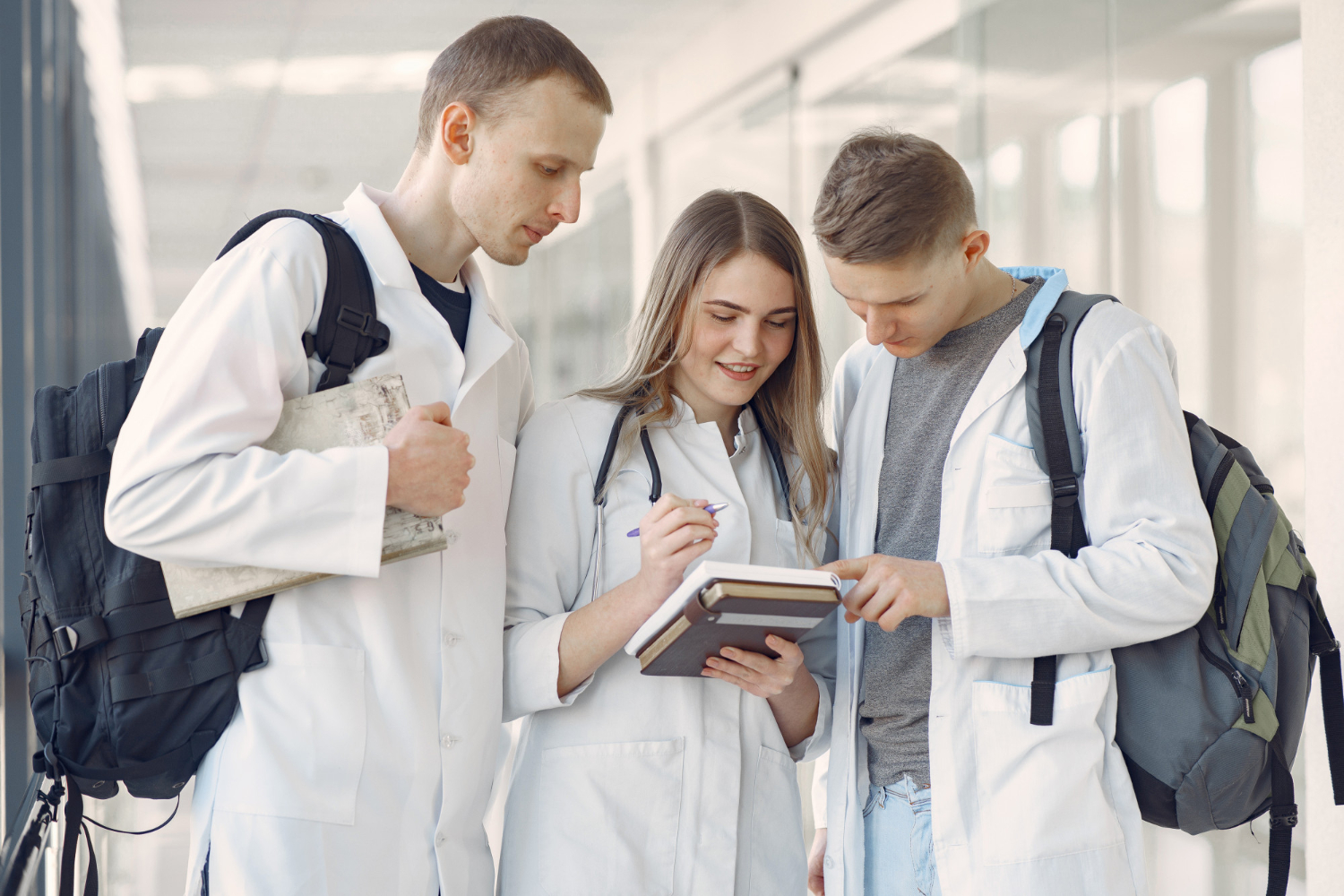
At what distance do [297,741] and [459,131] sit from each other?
3.14 ft

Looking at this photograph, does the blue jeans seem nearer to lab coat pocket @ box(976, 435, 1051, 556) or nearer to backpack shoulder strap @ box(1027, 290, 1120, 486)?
lab coat pocket @ box(976, 435, 1051, 556)

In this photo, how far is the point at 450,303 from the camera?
1803mm

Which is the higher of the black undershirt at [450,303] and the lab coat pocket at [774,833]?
the black undershirt at [450,303]

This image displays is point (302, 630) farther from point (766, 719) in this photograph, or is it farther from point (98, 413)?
point (766, 719)

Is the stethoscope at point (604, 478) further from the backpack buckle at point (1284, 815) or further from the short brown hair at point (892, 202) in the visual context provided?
the backpack buckle at point (1284, 815)

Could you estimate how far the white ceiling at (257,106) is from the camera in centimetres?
390

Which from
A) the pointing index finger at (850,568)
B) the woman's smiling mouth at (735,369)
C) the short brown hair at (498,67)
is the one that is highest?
the short brown hair at (498,67)

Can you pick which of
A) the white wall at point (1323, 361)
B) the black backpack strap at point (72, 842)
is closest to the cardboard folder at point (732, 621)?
the black backpack strap at point (72, 842)

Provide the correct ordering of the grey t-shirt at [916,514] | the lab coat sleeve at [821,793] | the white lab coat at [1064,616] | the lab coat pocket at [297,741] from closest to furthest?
1. the lab coat pocket at [297,741]
2. the white lab coat at [1064,616]
3. the grey t-shirt at [916,514]
4. the lab coat sleeve at [821,793]

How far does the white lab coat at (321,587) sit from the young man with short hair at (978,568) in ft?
2.02

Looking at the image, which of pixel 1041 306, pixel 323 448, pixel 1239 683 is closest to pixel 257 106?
pixel 323 448

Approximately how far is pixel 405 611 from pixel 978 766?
A: 903 millimetres

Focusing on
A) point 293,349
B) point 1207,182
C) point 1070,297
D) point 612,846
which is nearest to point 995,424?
point 1070,297

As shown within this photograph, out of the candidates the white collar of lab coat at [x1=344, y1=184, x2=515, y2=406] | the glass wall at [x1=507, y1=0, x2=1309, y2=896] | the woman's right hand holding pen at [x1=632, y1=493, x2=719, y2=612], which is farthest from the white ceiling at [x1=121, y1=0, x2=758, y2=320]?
the woman's right hand holding pen at [x1=632, y1=493, x2=719, y2=612]
